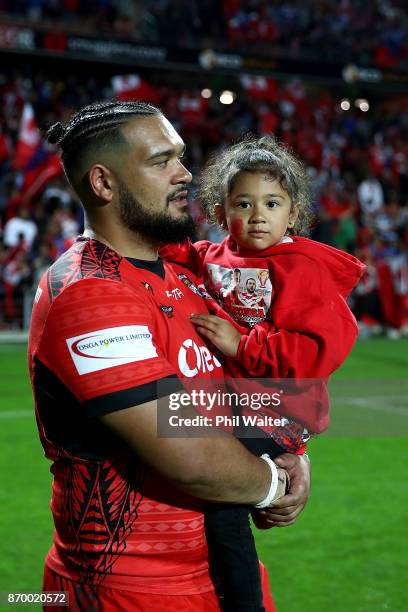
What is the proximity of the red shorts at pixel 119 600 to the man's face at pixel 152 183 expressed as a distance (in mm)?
924

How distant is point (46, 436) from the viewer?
2271mm

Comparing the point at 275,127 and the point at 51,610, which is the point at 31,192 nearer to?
the point at 275,127

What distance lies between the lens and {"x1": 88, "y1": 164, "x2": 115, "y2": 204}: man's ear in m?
2.36

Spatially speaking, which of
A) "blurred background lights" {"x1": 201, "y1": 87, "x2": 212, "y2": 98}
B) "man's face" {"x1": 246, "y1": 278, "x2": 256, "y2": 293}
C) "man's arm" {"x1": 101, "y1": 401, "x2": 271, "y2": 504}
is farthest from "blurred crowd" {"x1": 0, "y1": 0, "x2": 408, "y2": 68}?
"man's arm" {"x1": 101, "y1": 401, "x2": 271, "y2": 504}

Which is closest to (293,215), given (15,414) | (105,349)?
(105,349)

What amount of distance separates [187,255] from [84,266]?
846mm

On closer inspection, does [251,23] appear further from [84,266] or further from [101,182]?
[84,266]

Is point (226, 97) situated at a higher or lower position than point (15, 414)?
higher

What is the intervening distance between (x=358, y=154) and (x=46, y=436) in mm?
23641

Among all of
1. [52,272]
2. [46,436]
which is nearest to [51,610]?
[46,436]

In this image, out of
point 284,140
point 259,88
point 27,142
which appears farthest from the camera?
point 259,88

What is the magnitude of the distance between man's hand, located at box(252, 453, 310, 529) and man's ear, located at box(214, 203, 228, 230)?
1.01m

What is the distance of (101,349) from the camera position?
6.78 ft

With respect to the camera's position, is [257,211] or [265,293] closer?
[265,293]
